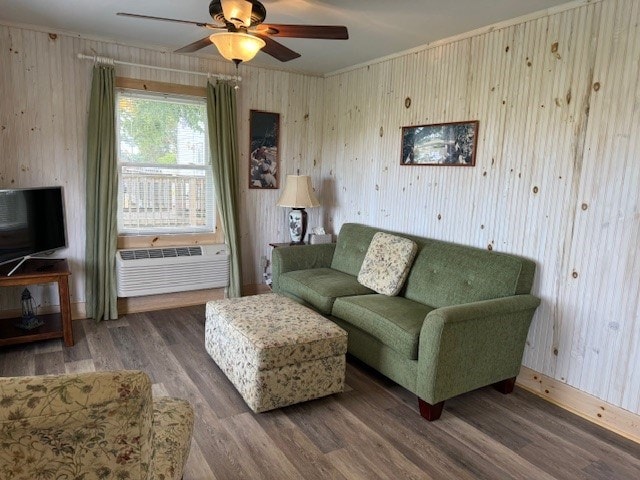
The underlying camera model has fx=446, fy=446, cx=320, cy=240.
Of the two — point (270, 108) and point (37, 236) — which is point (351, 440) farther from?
point (270, 108)

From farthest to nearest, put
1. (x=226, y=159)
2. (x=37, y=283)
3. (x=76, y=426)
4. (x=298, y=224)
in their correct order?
(x=298, y=224) < (x=226, y=159) < (x=37, y=283) < (x=76, y=426)

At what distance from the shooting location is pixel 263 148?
15.4ft

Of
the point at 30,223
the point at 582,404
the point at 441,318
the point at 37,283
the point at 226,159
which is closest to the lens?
the point at 441,318

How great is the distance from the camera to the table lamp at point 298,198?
14.4ft

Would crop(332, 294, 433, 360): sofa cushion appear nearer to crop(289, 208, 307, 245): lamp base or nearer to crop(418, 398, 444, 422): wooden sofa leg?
crop(418, 398, 444, 422): wooden sofa leg

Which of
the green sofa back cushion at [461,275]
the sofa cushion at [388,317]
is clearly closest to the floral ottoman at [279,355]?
the sofa cushion at [388,317]

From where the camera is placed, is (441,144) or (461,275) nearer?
(461,275)

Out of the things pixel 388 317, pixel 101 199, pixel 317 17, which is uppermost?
pixel 317 17

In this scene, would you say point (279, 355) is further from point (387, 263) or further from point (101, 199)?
point (101, 199)

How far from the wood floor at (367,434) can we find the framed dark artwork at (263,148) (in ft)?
6.90

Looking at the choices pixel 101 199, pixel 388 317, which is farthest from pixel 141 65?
pixel 388 317

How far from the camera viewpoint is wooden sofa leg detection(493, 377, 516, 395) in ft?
9.60

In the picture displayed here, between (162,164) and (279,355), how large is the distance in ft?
8.19

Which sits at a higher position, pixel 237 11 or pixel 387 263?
pixel 237 11
